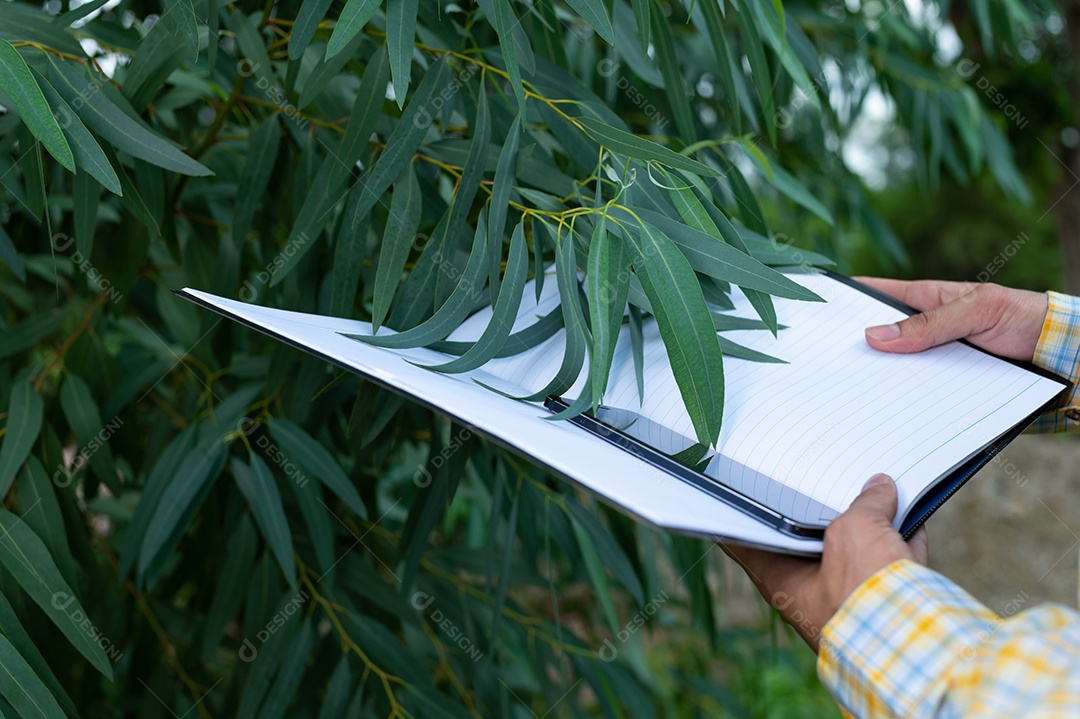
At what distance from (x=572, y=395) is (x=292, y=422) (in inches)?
12.6

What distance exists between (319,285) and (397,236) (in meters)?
0.21

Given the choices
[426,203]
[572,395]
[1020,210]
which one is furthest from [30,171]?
[1020,210]

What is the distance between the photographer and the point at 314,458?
696 mm

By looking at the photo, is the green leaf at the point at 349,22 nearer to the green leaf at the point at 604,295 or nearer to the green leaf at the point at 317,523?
the green leaf at the point at 604,295

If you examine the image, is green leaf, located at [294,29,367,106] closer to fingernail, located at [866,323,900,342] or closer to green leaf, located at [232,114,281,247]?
green leaf, located at [232,114,281,247]

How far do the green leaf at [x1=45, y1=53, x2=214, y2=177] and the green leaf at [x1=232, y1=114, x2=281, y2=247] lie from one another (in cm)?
14

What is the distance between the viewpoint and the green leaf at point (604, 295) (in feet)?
1.38

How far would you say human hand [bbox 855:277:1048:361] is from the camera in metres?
0.52

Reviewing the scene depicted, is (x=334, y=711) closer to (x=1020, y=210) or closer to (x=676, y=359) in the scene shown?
(x=676, y=359)

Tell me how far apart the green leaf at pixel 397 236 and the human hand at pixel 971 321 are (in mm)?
288

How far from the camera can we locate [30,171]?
57cm

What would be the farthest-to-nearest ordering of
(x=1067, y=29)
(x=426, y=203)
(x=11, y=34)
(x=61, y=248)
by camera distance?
1. (x=1067, y=29)
2. (x=61, y=248)
3. (x=426, y=203)
4. (x=11, y=34)

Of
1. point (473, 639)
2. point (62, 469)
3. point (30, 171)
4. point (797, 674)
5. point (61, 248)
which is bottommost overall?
point (797, 674)

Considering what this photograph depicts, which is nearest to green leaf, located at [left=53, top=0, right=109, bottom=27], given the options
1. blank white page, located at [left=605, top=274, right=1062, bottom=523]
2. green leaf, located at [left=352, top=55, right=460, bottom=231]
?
green leaf, located at [left=352, top=55, right=460, bottom=231]
